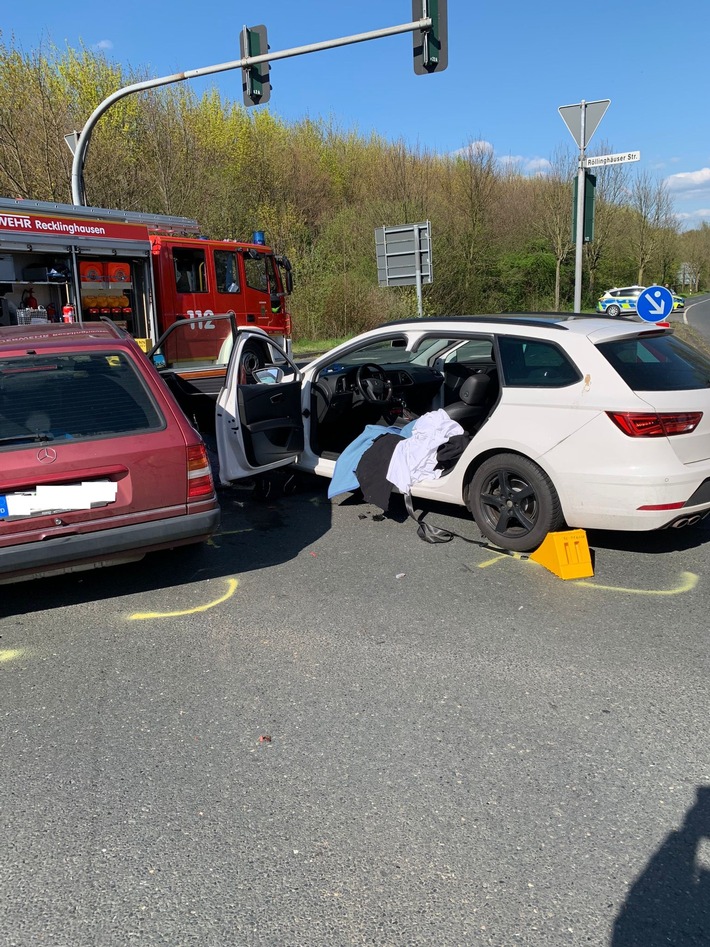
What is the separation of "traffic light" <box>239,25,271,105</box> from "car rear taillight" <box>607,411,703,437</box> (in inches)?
430

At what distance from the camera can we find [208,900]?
2258 millimetres

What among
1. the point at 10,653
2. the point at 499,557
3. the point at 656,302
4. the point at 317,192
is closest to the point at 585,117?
the point at 656,302

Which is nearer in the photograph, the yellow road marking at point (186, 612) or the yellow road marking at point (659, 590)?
the yellow road marking at point (186, 612)

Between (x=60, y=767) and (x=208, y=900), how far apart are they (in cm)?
98

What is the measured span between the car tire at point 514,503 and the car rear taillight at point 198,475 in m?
1.92

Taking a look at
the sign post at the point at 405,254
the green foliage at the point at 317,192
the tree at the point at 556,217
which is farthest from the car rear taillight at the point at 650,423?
the tree at the point at 556,217

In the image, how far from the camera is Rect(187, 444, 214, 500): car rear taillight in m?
4.39

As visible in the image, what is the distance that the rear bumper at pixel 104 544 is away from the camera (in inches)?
156

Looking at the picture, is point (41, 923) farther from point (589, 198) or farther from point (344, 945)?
point (589, 198)

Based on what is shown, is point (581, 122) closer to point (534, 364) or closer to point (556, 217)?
point (534, 364)

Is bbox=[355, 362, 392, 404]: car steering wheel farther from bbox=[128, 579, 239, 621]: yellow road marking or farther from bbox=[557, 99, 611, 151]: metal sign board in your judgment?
bbox=[557, 99, 611, 151]: metal sign board

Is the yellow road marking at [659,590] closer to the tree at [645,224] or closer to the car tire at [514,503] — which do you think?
the car tire at [514,503]

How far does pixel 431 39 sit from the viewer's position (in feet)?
39.0

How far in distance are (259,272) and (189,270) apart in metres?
1.59
